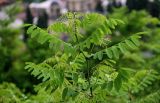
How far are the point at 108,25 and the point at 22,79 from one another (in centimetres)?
958

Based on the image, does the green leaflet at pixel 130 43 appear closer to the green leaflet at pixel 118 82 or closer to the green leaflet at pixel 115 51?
the green leaflet at pixel 115 51

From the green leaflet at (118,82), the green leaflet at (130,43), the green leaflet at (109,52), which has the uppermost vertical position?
the green leaflet at (130,43)

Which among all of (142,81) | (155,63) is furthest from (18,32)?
(142,81)

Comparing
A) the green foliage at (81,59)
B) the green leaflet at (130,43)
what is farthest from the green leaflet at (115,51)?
the green leaflet at (130,43)

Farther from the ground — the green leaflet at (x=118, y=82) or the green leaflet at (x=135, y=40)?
the green leaflet at (x=135, y=40)

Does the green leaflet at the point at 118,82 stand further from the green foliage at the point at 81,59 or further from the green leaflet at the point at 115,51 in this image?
the green leaflet at the point at 115,51

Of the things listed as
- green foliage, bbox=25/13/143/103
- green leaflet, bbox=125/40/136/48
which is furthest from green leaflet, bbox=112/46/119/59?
green leaflet, bbox=125/40/136/48

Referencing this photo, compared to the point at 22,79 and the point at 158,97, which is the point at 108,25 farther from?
the point at 22,79

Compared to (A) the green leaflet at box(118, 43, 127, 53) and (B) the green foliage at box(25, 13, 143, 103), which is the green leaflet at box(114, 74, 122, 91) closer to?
(B) the green foliage at box(25, 13, 143, 103)

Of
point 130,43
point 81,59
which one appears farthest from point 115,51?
point 81,59

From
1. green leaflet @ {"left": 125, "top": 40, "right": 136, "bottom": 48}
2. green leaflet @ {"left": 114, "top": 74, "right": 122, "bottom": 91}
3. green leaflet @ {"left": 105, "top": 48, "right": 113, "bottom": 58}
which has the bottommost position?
green leaflet @ {"left": 114, "top": 74, "right": 122, "bottom": 91}

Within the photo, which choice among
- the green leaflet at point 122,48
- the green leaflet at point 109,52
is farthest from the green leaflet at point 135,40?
the green leaflet at point 109,52

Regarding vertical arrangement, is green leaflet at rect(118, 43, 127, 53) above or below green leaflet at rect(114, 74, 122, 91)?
above

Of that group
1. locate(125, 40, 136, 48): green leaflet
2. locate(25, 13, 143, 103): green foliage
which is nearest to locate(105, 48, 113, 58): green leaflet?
locate(25, 13, 143, 103): green foliage
